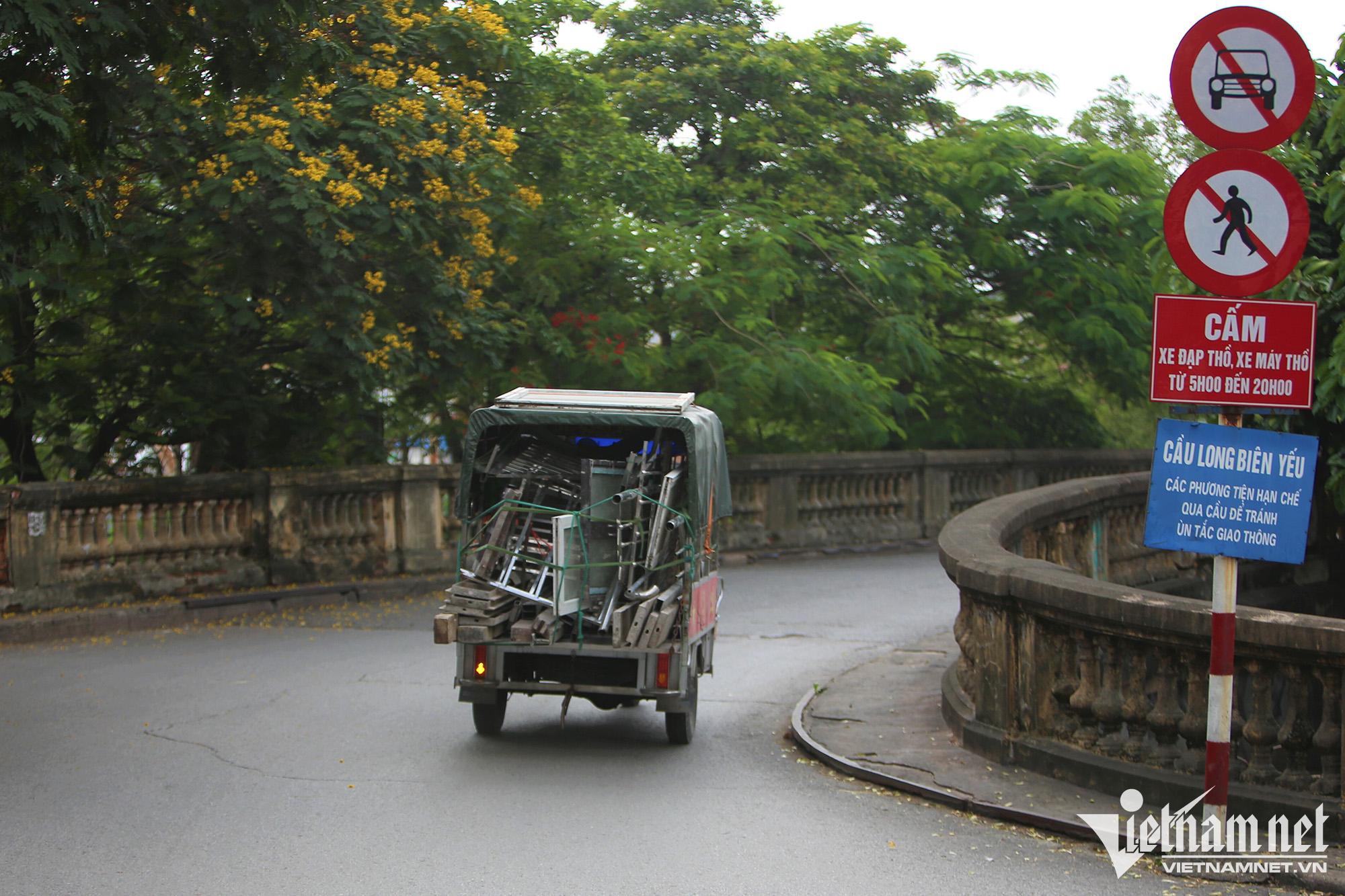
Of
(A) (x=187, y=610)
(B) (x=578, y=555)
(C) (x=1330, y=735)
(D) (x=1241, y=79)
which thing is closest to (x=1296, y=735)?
(C) (x=1330, y=735)

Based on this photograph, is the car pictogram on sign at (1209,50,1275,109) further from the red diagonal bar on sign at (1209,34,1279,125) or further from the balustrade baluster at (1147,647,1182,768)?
the balustrade baluster at (1147,647,1182,768)

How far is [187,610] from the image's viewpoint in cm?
1420

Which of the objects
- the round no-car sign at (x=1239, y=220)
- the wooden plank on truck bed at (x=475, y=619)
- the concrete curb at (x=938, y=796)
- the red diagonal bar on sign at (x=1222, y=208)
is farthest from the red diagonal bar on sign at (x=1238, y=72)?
the wooden plank on truck bed at (x=475, y=619)

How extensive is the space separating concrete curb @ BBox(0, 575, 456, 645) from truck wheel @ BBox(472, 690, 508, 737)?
20.7 ft

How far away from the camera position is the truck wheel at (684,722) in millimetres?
8742

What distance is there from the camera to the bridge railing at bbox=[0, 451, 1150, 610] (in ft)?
45.0

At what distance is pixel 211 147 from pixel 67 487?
387cm

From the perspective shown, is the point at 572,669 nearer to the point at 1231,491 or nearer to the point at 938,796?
the point at 938,796

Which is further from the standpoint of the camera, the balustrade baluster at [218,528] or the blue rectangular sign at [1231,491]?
the balustrade baluster at [218,528]

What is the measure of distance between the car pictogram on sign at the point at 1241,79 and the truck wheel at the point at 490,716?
564 centimetres

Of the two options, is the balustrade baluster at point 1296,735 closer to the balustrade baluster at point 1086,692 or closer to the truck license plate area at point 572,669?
the balustrade baluster at point 1086,692

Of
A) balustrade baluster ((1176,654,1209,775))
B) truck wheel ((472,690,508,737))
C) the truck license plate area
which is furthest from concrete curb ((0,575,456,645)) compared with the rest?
balustrade baluster ((1176,654,1209,775))

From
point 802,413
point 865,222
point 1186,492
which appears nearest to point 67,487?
point 802,413

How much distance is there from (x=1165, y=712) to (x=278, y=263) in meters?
10.7
